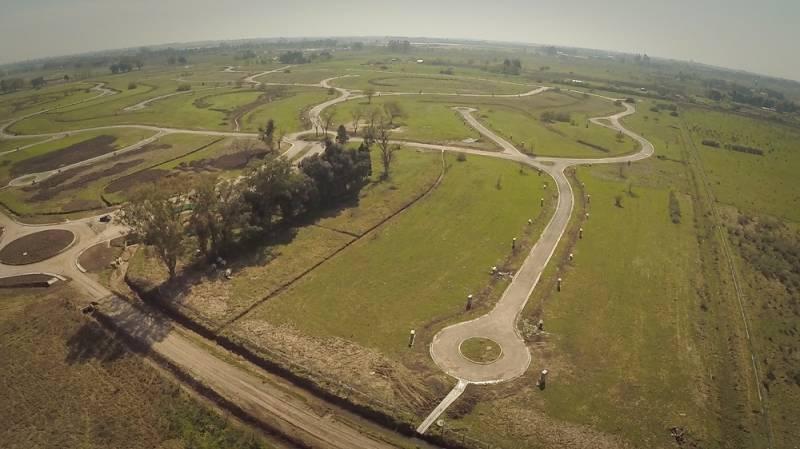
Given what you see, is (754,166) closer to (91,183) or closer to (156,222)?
(156,222)

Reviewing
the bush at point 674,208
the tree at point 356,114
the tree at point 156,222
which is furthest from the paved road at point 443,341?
the tree at point 356,114

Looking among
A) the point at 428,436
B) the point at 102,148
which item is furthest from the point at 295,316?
the point at 102,148

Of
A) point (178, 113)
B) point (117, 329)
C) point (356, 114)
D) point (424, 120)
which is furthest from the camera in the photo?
point (178, 113)

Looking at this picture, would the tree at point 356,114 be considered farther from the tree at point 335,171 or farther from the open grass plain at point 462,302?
the tree at point 335,171

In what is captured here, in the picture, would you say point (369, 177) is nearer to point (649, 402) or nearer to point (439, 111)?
point (649, 402)

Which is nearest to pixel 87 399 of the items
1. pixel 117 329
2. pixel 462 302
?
pixel 117 329

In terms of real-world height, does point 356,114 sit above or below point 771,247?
above

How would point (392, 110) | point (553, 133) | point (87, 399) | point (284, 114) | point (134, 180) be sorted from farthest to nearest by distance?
1. point (392, 110)
2. point (284, 114)
3. point (553, 133)
4. point (134, 180)
5. point (87, 399)
